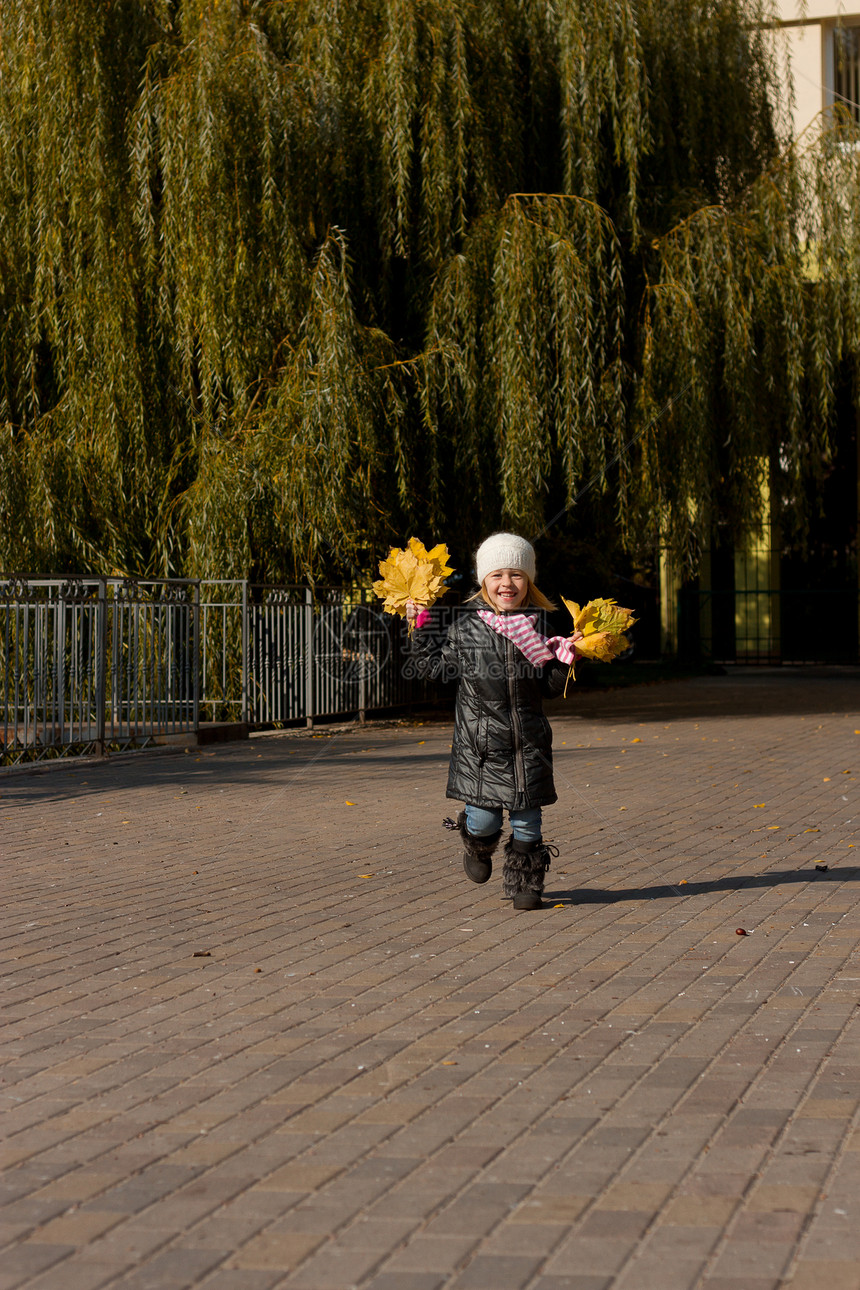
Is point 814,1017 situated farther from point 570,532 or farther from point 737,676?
point 737,676

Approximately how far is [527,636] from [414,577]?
0.59m

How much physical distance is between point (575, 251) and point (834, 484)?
20.4 metres

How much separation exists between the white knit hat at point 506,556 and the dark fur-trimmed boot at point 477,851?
117 cm

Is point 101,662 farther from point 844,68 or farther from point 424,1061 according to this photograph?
point 844,68

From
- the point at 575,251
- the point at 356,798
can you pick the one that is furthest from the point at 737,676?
the point at 356,798

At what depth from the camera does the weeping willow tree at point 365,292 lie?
1589cm

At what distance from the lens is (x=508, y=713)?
281 inches

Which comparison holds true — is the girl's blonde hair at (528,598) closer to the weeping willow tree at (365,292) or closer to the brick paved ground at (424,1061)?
the brick paved ground at (424,1061)

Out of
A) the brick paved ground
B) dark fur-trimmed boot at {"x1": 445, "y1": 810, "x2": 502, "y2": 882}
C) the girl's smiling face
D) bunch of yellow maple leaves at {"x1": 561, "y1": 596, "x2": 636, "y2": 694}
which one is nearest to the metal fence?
the brick paved ground

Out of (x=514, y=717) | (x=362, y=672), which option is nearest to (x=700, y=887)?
(x=514, y=717)

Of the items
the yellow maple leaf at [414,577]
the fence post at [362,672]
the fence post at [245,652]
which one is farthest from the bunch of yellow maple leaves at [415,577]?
the fence post at [362,672]

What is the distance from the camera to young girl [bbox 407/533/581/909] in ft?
23.2

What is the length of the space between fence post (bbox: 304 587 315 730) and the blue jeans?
10.0 metres

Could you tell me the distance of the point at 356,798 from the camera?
37.5 ft
